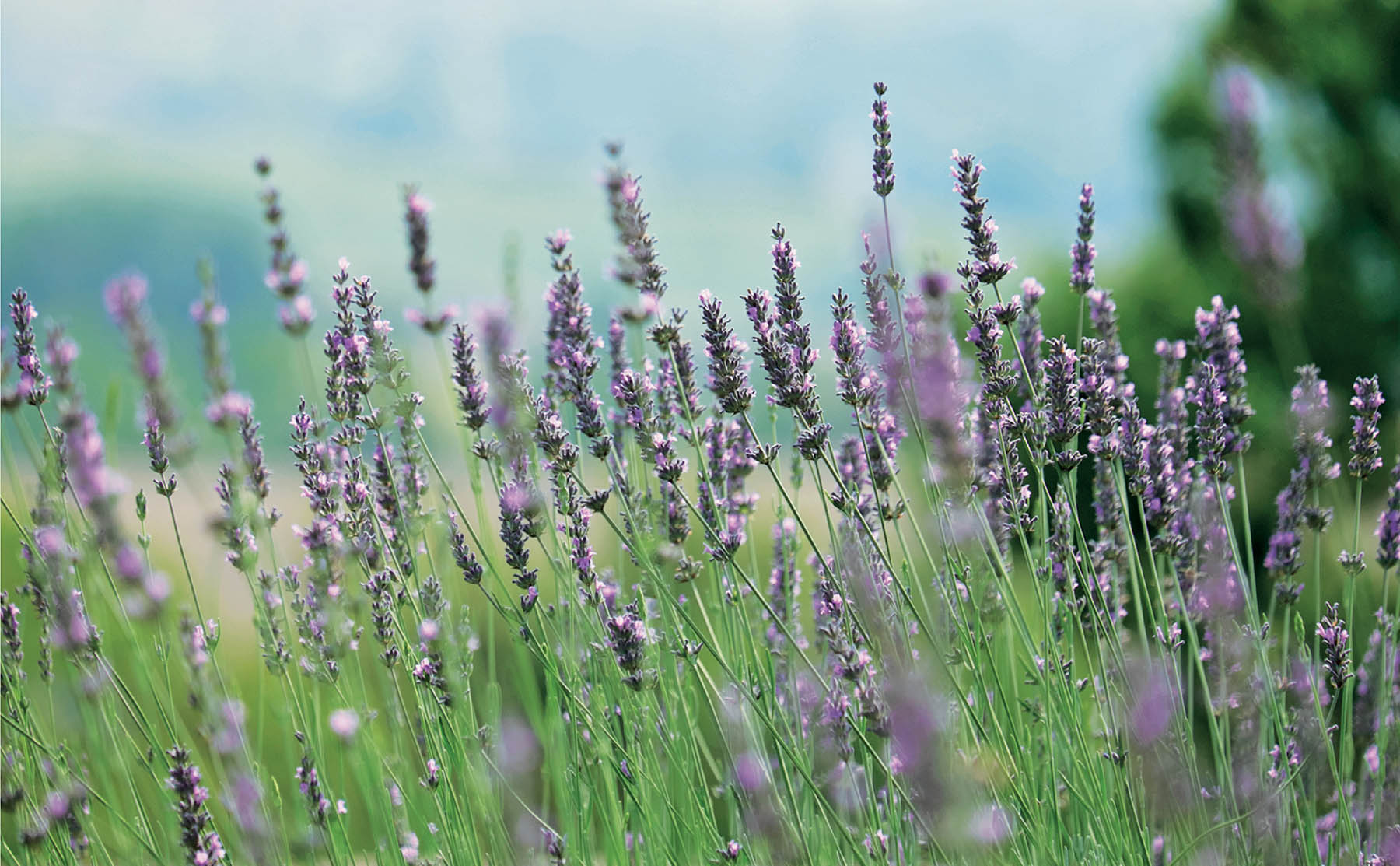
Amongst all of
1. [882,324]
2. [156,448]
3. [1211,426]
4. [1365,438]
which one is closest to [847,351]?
[882,324]

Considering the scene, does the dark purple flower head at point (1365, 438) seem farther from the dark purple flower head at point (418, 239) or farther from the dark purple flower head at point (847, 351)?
the dark purple flower head at point (418, 239)

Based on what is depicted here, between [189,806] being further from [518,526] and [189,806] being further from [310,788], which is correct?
[518,526]

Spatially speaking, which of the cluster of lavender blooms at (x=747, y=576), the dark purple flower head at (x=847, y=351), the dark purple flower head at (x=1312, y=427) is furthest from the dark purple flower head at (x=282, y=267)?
the dark purple flower head at (x=1312, y=427)

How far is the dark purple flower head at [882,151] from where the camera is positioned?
6.62ft

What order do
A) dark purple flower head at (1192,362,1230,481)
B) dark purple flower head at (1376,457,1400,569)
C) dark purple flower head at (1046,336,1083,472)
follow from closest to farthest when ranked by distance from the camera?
dark purple flower head at (1046,336,1083,472), dark purple flower head at (1192,362,1230,481), dark purple flower head at (1376,457,1400,569)

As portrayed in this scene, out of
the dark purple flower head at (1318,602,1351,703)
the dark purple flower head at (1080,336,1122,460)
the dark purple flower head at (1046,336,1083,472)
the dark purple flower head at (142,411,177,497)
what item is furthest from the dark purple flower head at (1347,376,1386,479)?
the dark purple flower head at (142,411,177,497)

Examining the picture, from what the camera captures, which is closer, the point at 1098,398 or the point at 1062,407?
the point at 1062,407

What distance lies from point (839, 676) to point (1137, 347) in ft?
24.2

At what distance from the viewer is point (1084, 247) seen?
2.33 m

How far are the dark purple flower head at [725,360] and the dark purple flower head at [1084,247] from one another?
2.79ft

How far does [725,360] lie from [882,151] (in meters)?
0.54

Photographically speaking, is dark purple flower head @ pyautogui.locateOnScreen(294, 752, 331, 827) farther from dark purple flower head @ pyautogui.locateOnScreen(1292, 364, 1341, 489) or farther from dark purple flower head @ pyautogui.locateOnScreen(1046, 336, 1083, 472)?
dark purple flower head @ pyautogui.locateOnScreen(1292, 364, 1341, 489)

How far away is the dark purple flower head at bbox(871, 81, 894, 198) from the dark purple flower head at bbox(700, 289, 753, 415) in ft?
1.44

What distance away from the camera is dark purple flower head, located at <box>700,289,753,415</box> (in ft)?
5.85
